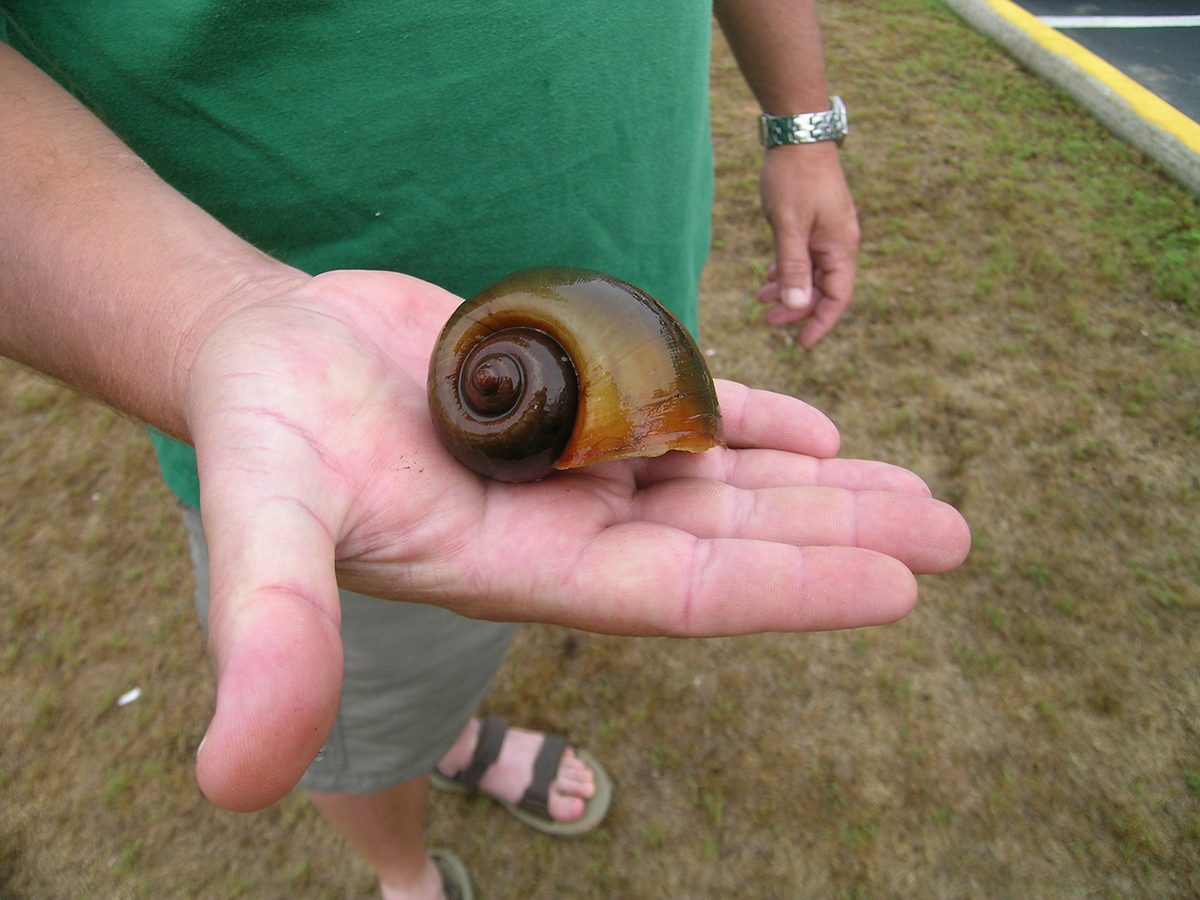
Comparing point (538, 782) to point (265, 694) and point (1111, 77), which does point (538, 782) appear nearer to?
point (265, 694)

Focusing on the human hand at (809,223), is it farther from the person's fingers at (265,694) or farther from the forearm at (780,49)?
the person's fingers at (265,694)

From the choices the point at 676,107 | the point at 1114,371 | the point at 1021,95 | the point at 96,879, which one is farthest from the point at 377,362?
the point at 1021,95

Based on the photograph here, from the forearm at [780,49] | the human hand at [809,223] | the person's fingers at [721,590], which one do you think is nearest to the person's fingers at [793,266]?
the human hand at [809,223]

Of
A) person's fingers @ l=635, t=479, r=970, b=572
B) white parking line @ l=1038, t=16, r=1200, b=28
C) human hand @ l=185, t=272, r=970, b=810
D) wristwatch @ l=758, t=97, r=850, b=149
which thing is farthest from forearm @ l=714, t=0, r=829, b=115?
white parking line @ l=1038, t=16, r=1200, b=28

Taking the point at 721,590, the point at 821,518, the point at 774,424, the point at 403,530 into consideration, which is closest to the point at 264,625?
the point at 403,530

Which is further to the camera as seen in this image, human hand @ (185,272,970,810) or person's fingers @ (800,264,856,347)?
person's fingers @ (800,264,856,347)

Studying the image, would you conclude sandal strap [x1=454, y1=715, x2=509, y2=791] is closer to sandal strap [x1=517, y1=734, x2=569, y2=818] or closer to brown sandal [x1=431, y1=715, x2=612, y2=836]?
brown sandal [x1=431, y1=715, x2=612, y2=836]

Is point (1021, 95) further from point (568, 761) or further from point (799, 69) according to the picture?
point (568, 761)
